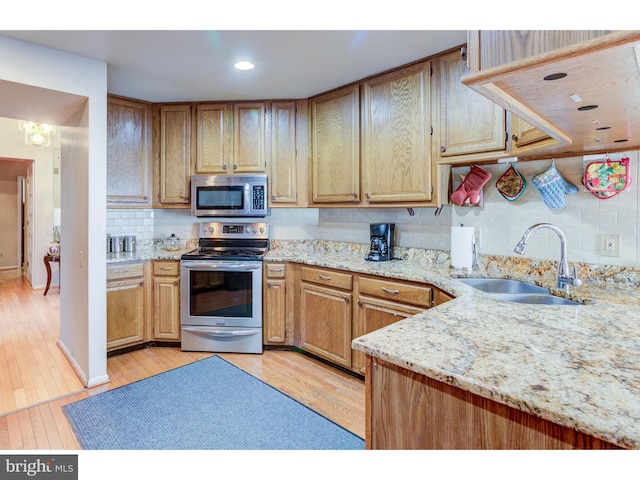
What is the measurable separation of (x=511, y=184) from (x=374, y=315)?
4.00ft

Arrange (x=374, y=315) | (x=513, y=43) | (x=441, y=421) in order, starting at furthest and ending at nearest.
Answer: (x=374, y=315) < (x=441, y=421) < (x=513, y=43)

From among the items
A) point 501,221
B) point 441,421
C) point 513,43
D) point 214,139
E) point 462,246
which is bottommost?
point 441,421

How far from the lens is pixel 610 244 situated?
1925mm

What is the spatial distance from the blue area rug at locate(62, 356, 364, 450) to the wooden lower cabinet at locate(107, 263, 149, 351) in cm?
63

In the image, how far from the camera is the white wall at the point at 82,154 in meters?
2.23

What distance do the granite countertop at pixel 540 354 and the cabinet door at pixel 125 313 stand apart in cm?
266

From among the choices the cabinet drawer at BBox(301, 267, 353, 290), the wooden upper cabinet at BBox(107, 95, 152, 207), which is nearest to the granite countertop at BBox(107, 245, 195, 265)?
A: the wooden upper cabinet at BBox(107, 95, 152, 207)

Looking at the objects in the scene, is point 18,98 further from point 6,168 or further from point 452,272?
point 6,168

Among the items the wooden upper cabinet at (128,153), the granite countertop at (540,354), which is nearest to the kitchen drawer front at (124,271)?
the wooden upper cabinet at (128,153)

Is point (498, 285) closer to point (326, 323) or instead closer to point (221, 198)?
point (326, 323)

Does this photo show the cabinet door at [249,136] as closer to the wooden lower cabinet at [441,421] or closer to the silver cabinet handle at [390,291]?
the silver cabinet handle at [390,291]

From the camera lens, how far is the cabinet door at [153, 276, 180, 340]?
321 centimetres

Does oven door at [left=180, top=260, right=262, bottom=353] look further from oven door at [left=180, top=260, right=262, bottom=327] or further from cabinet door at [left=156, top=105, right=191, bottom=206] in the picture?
cabinet door at [left=156, top=105, right=191, bottom=206]

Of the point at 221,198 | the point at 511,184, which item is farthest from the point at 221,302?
the point at 511,184
